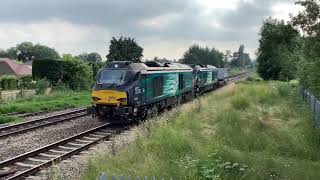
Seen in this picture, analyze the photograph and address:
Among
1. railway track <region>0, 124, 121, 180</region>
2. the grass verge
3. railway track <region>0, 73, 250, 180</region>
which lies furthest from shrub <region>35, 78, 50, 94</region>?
railway track <region>0, 124, 121, 180</region>

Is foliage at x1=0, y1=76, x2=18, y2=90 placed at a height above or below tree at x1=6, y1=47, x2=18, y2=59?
below

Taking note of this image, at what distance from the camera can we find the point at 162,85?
2306 cm

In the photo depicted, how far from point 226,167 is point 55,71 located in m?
34.1

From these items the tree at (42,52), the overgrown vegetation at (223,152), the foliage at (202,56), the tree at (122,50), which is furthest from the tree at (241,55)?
the overgrown vegetation at (223,152)

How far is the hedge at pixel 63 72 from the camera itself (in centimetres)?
4141

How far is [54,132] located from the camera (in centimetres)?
1809

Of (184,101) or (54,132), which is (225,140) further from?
(184,101)

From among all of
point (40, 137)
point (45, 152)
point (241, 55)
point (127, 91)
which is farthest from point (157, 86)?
point (241, 55)

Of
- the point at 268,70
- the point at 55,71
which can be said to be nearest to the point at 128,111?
the point at 55,71

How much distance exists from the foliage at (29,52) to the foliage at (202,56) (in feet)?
158

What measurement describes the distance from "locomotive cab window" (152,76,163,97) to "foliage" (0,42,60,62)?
128 metres

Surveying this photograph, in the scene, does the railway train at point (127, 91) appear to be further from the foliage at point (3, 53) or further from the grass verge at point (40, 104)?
the foliage at point (3, 53)

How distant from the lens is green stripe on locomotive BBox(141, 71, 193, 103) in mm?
20850

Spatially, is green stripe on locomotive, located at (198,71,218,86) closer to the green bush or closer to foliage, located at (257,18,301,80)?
foliage, located at (257,18,301,80)
